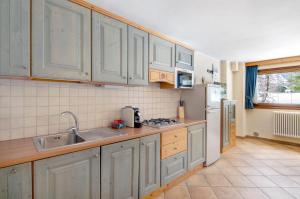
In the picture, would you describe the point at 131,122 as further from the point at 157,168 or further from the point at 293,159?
the point at 293,159

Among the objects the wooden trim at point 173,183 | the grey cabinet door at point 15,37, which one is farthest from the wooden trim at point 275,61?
the grey cabinet door at point 15,37

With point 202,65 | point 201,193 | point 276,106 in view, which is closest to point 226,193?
point 201,193

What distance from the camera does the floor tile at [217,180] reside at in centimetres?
249

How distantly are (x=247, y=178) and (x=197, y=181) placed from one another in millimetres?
825

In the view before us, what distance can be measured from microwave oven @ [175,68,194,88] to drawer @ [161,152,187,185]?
113 cm

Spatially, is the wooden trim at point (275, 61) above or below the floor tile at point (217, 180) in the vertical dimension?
above

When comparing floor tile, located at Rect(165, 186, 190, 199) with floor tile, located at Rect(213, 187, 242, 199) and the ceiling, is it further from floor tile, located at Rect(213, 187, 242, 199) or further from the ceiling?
the ceiling

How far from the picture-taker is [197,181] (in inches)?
102

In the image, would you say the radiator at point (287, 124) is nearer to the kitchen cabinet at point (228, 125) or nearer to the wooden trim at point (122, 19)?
the kitchen cabinet at point (228, 125)

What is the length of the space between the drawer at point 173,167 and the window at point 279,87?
12.0 feet

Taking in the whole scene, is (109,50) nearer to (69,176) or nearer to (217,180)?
(69,176)

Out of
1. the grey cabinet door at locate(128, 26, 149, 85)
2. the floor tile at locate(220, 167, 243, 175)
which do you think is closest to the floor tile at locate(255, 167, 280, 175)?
the floor tile at locate(220, 167, 243, 175)

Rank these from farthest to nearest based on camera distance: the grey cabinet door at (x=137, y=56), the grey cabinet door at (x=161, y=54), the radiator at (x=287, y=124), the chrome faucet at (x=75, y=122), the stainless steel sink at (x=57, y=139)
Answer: the radiator at (x=287, y=124), the grey cabinet door at (x=161, y=54), the grey cabinet door at (x=137, y=56), the chrome faucet at (x=75, y=122), the stainless steel sink at (x=57, y=139)

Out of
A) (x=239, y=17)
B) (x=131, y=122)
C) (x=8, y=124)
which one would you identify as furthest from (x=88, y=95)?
(x=239, y=17)
